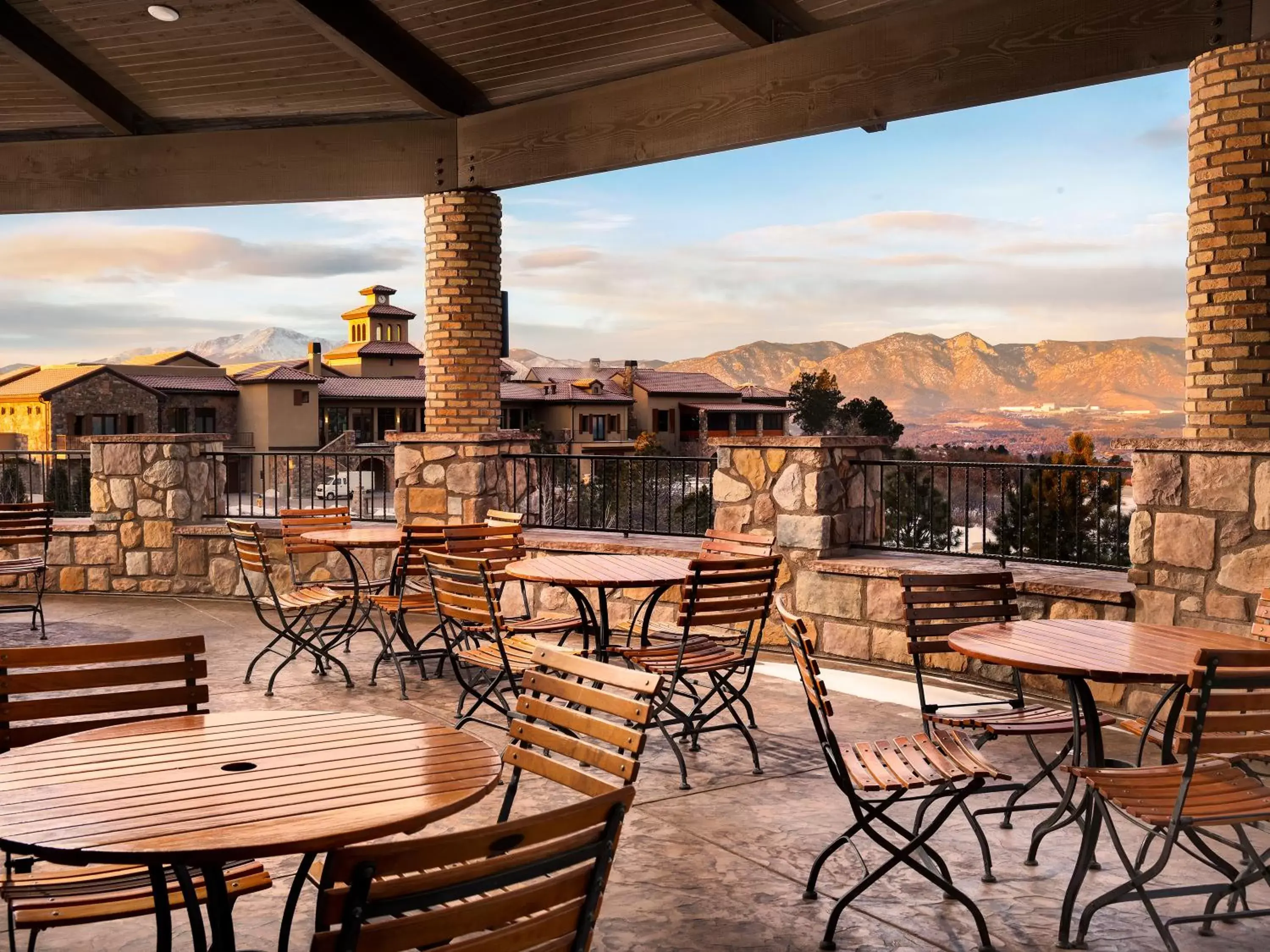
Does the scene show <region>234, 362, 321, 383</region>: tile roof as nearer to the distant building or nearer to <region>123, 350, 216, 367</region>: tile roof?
the distant building

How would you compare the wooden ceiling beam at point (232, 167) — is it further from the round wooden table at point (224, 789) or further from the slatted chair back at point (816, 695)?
the round wooden table at point (224, 789)

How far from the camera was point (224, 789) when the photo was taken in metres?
2.19

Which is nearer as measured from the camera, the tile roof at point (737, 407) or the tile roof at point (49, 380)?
the tile roof at point (49, 380)

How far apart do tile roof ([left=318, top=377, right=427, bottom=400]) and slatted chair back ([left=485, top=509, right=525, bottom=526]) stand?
38.1 meters

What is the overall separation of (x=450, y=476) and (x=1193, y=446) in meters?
4.87

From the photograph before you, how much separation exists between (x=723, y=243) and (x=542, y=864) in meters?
69.1

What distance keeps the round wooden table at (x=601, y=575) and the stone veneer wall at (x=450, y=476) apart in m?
2.41

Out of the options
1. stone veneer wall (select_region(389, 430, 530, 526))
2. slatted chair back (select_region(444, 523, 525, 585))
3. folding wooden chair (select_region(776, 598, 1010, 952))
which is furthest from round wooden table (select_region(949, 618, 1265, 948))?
stone veneer wall (select_region(389, 430, 530, 526))

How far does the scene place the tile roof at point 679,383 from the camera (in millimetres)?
51219

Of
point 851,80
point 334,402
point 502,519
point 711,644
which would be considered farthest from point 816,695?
point 334,402

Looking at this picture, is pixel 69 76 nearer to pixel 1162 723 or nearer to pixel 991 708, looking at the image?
pixel 991 708

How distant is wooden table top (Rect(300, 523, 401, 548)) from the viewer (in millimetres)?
6492

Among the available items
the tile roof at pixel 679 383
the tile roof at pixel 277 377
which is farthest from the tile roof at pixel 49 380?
the tile roof at pixel 679 383

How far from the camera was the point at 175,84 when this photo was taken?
328 inches
